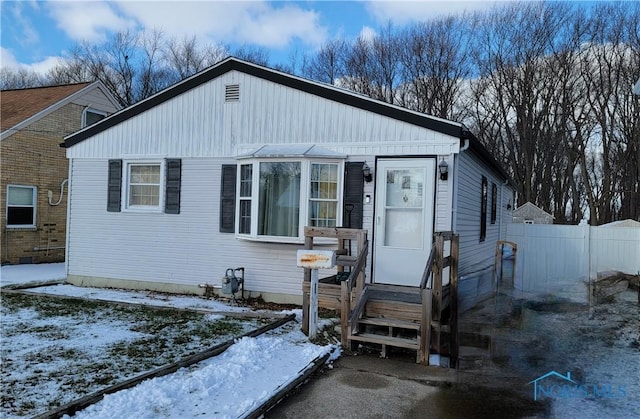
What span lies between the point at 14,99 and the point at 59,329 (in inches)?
517

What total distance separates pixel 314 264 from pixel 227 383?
196 centimetres

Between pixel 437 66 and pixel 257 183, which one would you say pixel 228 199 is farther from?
pixel 437 66

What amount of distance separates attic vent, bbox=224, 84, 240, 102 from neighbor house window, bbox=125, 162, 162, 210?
1.97m

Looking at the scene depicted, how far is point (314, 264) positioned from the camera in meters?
5.96

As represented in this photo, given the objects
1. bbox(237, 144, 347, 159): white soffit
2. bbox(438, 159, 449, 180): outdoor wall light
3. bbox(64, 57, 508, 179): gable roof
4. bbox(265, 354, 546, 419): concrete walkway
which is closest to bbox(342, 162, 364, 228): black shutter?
bbox(237, 144, 347, 159): white soffit

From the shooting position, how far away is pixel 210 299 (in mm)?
8859

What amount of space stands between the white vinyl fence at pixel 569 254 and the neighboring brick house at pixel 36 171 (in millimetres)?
13550

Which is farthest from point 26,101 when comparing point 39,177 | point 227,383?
point 227,383

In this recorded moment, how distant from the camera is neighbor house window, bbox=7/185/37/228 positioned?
13719 millimetres

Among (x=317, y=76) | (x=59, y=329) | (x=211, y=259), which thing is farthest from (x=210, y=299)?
(x=317, y=76)

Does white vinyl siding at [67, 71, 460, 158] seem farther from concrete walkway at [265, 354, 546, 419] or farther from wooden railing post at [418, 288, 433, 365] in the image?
concrete walkway at [265, 354, 546, 419]

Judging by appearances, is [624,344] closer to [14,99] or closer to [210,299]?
[210,299]

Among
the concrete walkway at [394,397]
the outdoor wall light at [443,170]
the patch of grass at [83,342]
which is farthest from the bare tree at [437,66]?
the concrete walkway at [394,397]

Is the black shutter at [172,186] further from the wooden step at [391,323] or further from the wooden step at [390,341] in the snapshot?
the wooden step at [390,341]
